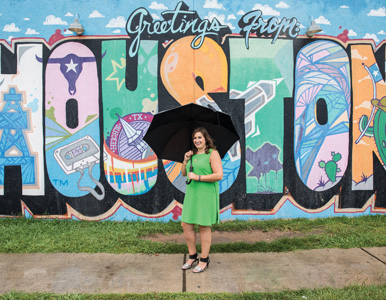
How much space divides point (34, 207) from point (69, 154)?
1.15 meters

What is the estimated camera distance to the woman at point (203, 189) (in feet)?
12.2

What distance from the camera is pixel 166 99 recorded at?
5.68 m

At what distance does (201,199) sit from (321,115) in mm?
3241

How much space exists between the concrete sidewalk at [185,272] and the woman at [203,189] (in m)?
0.32

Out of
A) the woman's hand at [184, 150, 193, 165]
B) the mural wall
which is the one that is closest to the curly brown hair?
the woman's hand at [184, 150, 193, 165]

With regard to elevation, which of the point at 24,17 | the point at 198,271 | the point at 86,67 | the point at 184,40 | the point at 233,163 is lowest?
the point at 198,271

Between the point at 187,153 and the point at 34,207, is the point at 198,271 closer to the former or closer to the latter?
the point at 187,153

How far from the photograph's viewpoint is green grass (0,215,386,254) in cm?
453

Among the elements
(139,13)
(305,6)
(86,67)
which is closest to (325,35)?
(305,6)

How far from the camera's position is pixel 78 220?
569cm

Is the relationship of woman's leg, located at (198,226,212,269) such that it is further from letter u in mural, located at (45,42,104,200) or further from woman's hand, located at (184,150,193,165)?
letter u in mural, located at (45,42,104,200)

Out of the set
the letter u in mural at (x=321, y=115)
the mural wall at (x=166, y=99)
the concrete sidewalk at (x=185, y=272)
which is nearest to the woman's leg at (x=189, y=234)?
the concrete sidewalk at (x=185, y=272)

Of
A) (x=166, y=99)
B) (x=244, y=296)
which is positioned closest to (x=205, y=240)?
(x=244, y=296)

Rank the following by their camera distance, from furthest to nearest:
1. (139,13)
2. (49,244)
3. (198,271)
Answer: (139,13) < (49,244) < (198,271)
